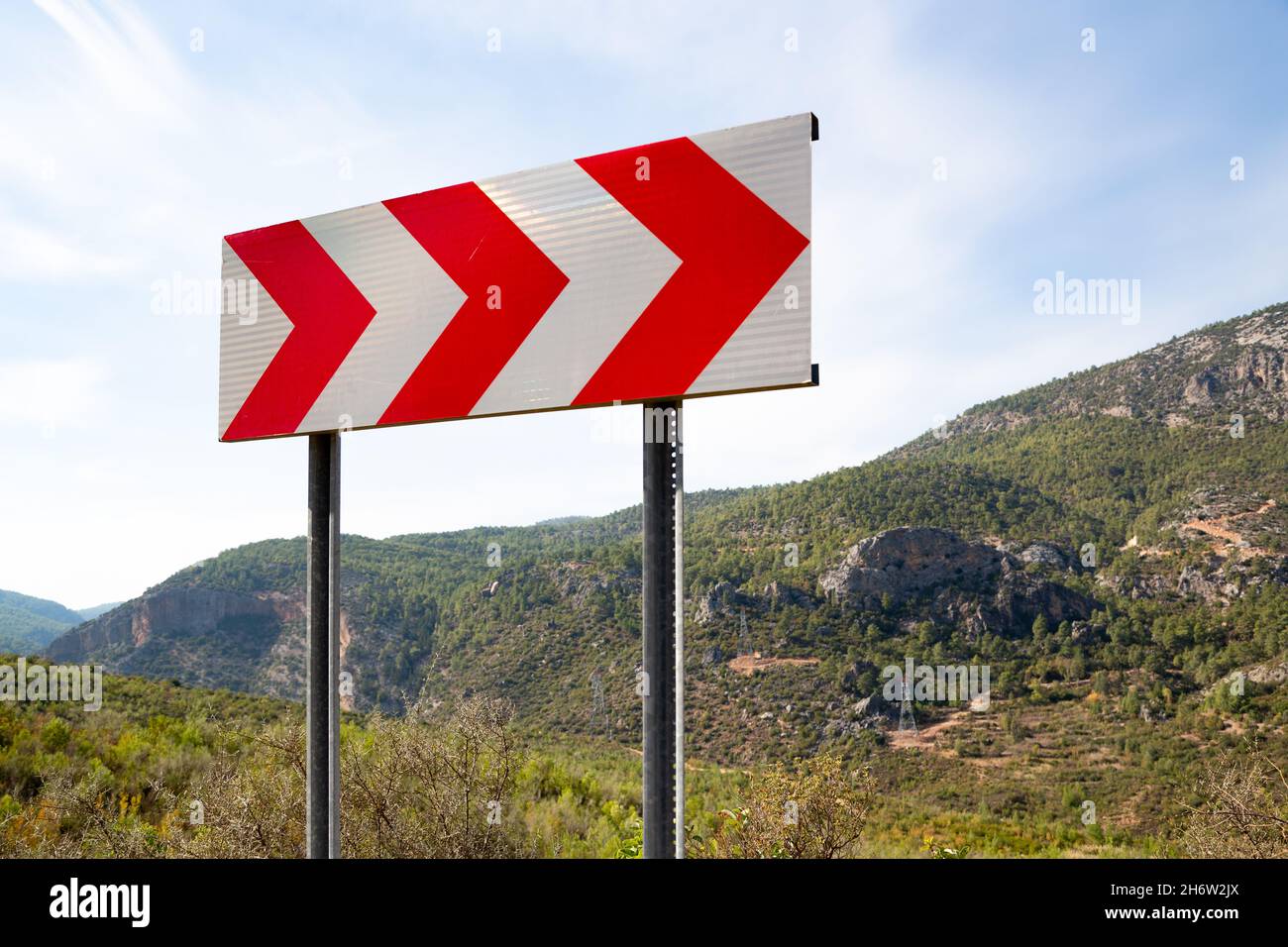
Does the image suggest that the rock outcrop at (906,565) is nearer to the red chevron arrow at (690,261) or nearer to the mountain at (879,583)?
the mountain at (879,583)

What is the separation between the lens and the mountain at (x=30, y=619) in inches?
1822

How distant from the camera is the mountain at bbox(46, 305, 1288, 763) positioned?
15586mm

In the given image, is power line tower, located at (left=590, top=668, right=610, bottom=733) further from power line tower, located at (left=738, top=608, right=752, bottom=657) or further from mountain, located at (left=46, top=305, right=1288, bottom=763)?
power line tower, located at (left=738, top=608, right=752, bottom=657)

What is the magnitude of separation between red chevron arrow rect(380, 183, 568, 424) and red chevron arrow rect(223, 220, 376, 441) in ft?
1.17

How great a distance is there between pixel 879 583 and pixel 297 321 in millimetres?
25220

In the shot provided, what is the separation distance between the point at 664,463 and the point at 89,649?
4677 cm

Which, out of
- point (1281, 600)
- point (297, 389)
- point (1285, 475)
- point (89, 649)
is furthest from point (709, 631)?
point (89, 649)

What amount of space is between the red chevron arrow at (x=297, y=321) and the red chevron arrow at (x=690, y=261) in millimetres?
1081

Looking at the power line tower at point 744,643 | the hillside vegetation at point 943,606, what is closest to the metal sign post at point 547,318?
the hillside vegetation at point 943,606

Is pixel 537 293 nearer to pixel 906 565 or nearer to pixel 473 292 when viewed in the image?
pixel 473 292

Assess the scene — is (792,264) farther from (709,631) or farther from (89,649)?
(89,649)
